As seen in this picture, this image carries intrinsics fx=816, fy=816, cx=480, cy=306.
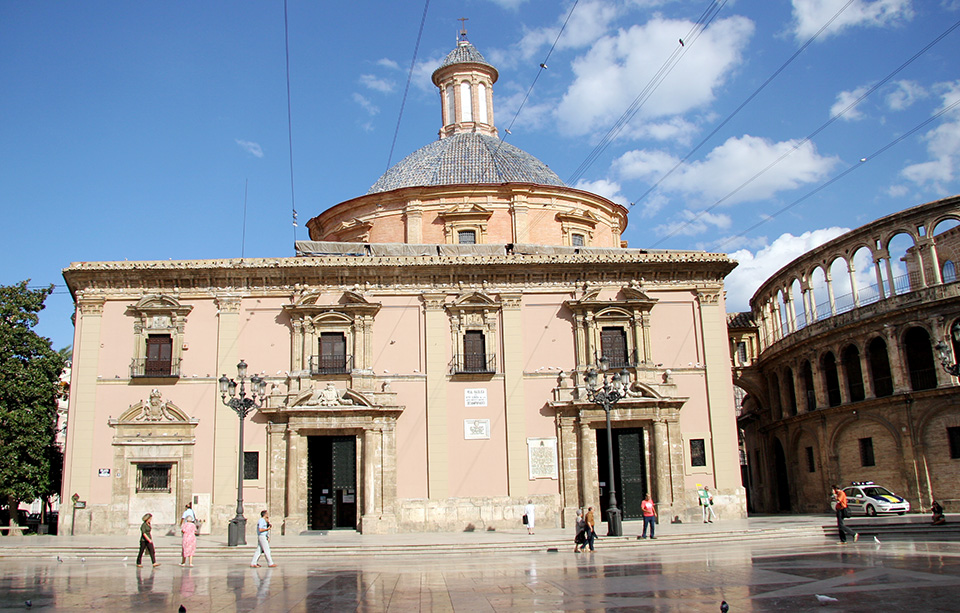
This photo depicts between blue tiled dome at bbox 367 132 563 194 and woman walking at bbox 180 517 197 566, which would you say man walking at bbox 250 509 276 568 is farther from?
blue tiled dome at bbox 367 132 563 194

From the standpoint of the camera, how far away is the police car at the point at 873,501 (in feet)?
93.8

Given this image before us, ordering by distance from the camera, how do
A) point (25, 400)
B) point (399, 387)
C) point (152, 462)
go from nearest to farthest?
point (152, 462)
point (399, 387)
point (25, 400)

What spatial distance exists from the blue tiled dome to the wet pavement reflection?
676 inches

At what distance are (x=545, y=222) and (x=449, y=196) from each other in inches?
145

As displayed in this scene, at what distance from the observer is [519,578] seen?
13711mm

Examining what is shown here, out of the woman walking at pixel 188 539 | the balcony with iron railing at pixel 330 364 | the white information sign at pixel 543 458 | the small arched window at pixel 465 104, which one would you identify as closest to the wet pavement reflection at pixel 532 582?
the woman walking at pixel 188 539

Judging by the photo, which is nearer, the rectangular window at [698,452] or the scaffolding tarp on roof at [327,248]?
the rectangular window at [698,452]

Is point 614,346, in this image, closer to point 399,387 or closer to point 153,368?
point 399,387

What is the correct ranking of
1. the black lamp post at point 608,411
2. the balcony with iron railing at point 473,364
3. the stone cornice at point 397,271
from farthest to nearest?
the stone cornice at point 397,271 < the balcony with iron railing at point 473,364 < the black lamp post at point 608,411

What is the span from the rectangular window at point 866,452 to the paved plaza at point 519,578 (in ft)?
47.2

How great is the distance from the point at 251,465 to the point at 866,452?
81.3 ft

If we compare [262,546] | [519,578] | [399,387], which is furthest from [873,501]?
[262,546]

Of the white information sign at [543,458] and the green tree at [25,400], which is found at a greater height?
the green tree at [25,400]

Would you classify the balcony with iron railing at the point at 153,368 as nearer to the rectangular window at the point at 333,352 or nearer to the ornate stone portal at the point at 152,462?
the ornate stone portal at the point at 152,462
